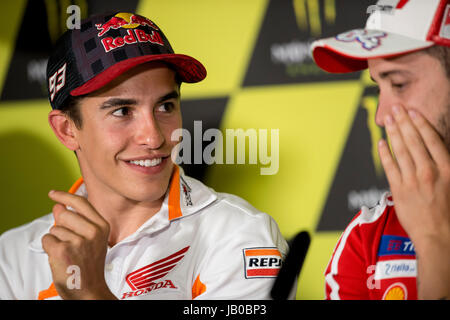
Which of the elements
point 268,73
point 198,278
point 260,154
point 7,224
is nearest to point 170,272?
point 198,278

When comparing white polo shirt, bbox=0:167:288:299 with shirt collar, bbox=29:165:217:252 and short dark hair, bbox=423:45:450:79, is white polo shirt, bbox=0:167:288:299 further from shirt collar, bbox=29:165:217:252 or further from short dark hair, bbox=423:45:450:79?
short dark hair, bbox=423:45:450:79

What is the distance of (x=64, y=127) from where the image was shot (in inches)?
49.6

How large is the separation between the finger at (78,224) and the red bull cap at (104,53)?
11.3 inches

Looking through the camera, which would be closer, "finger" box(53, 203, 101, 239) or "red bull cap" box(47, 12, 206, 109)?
"finger" box(53, 203, 101, 239)

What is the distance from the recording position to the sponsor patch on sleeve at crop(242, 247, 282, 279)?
110 cm

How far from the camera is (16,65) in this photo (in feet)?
5.38

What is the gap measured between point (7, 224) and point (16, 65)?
1.67 ft

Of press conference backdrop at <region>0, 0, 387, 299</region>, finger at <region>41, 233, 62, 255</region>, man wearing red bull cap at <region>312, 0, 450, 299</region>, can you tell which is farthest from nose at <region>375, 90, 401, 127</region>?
finger at <region>41, 233, 62, 255</region>

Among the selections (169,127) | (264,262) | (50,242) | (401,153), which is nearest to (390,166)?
(401,153)

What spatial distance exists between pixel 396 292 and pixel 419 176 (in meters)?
0.22

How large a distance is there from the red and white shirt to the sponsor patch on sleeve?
0.45ft

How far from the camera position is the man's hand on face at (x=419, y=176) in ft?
2.76

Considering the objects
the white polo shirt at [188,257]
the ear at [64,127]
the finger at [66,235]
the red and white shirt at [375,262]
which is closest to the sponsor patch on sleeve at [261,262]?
the white polo shirt at [188,257]
